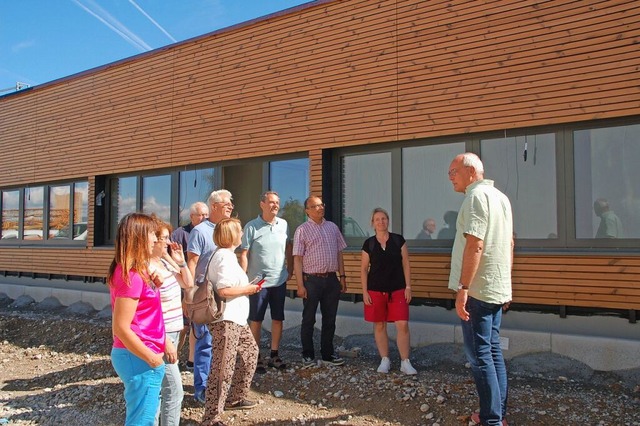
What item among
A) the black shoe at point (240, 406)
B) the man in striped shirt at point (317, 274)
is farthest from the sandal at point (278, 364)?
the black shoe at point (240, 406)

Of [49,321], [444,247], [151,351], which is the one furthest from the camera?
[49,321]

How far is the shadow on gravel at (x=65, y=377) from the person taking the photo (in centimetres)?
582

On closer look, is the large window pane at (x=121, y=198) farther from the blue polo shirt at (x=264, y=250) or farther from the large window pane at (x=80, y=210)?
the blue polo shirt at (x=264, y=250)

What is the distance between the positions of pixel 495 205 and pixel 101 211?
890 cm

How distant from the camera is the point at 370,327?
21.6 feet

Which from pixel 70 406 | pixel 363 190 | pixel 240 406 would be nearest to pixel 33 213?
pixel 70 406

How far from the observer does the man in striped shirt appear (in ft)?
18.7

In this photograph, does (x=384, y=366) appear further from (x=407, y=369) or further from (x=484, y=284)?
(x=484, y=284)

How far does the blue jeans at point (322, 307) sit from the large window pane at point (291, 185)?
2.27 metres

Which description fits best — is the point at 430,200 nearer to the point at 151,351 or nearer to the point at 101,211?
the point at 151,351

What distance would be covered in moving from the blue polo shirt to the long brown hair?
2.56 meters

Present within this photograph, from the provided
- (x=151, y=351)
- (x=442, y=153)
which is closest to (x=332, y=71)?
(x=442, y=153)

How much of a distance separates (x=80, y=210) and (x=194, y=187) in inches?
133

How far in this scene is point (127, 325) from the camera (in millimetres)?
2740
